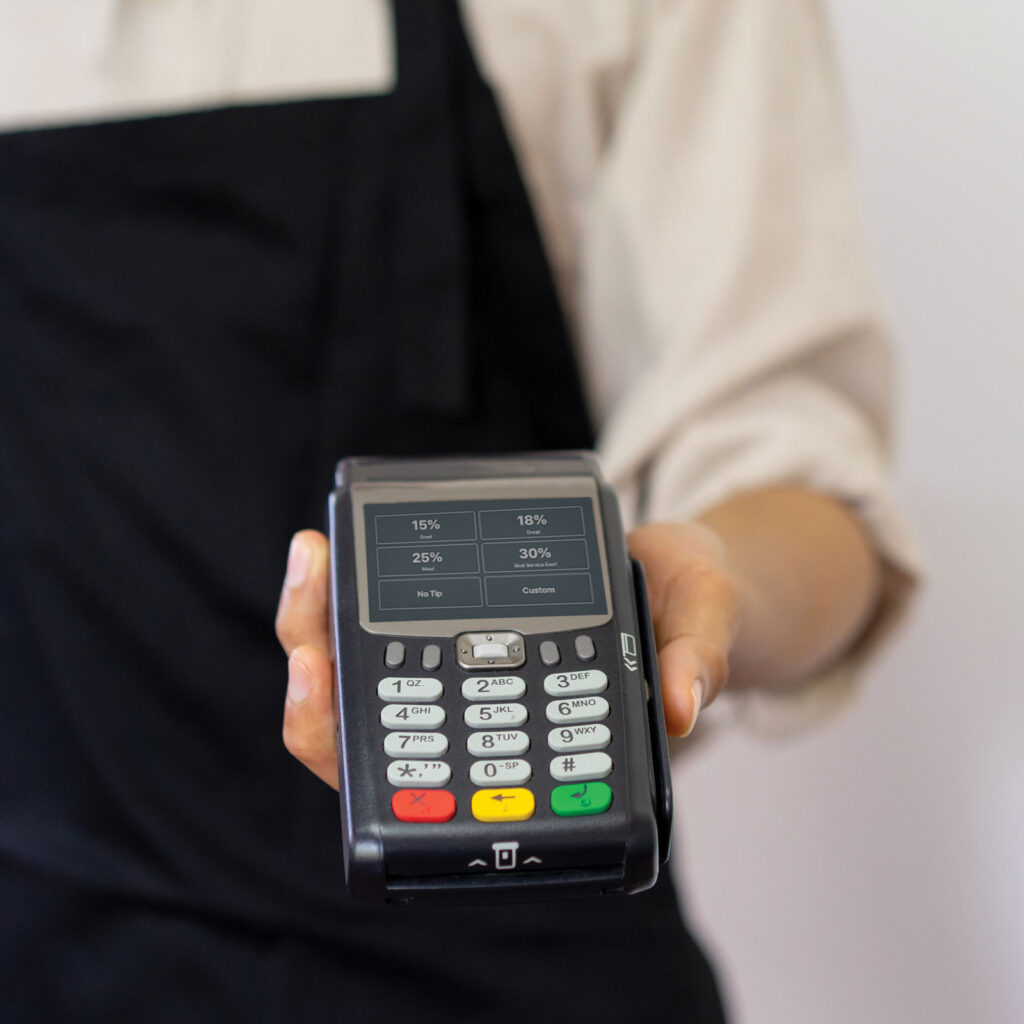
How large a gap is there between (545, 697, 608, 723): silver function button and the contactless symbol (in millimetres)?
13

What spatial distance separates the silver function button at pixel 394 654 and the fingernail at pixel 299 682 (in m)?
0.02

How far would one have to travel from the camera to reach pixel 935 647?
0.71m

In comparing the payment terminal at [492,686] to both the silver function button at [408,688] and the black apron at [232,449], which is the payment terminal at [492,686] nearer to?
the silver function button at [408,688]

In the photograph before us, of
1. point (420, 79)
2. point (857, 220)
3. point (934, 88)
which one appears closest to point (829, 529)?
point (857, 220)

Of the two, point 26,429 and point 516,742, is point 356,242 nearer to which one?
point 26,429

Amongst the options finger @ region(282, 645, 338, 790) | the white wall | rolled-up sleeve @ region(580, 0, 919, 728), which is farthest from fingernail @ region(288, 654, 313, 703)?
the white wall

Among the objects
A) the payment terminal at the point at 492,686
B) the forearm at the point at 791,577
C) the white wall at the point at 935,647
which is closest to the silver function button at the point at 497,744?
the payment terminal at the point at 492,686

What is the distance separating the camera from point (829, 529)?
45 cm

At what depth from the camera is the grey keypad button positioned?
1.00 feet

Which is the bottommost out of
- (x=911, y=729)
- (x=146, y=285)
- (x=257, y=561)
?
(x=911, y=729)

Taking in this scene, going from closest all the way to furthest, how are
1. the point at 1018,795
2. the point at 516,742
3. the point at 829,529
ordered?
the point at 516,742
the point at 829,529
the point at 1018,795

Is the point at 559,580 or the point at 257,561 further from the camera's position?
the point at 257,561

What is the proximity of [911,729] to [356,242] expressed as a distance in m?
0.49

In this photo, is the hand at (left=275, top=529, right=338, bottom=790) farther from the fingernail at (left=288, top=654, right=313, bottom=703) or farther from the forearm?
the forearm
